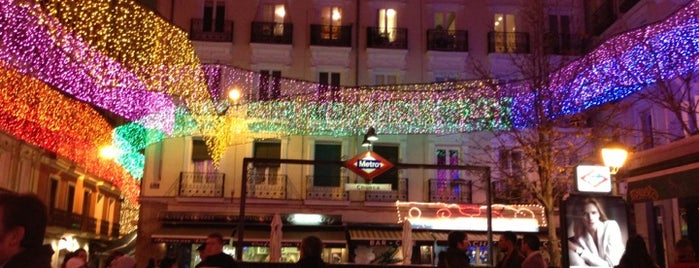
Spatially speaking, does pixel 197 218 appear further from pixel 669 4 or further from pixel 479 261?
pixel 669 4

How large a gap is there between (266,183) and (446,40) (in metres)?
8.81

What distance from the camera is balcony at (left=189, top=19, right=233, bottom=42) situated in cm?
2305

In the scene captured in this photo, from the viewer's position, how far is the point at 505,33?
954 inches

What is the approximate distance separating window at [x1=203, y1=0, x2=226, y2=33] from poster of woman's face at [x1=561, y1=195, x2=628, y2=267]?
61.1 ft

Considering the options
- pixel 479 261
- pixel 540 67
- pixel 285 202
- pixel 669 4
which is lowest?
pixel 479 261

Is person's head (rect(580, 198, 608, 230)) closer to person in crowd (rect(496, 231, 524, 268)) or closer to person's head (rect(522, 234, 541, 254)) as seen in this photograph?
person's head (rect(522, 234, 541, 254))

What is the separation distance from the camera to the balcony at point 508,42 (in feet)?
78.5

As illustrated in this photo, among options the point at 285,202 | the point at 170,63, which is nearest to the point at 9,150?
the point at 285,202

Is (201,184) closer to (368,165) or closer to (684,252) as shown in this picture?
(368,165)

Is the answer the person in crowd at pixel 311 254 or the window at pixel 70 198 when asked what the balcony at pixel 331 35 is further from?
the window at pixel 70 198

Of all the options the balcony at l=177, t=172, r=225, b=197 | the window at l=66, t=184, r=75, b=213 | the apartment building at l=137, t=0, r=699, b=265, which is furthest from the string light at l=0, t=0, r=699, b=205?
the window at l=66, t=184, r=75, b=213

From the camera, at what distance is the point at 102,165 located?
930 inches

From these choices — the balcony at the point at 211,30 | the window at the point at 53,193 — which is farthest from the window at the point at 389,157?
the window at the point at 53,193

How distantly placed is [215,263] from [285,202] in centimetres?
1694
